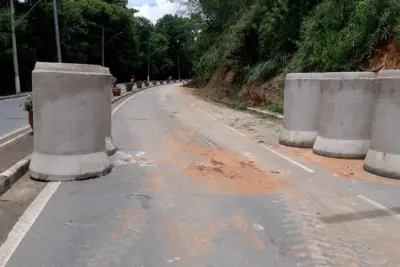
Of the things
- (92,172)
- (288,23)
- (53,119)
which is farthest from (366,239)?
(288,23)

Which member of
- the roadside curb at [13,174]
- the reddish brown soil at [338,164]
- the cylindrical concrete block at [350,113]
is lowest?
the reddish brown soil at [338,164]

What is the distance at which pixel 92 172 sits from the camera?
719cm

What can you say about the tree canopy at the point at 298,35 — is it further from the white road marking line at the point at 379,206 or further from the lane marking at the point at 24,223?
the lane marking at the point at 24,223

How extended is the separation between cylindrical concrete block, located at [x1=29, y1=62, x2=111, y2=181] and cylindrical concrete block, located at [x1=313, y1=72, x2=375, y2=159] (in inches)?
195

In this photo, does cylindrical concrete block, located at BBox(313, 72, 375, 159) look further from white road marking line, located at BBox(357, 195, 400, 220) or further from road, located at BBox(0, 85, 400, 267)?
white road marking line, located at BBox(357, 195, 400, 220)

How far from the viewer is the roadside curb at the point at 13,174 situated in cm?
639

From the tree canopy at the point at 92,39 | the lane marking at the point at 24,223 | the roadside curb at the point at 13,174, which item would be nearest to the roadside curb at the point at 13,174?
the roadside curb at the point at 13,174

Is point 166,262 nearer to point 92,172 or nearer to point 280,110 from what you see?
point 92,172

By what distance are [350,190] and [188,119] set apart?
11.6 meters

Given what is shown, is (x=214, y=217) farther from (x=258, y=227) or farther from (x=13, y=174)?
(x=13, y=174)

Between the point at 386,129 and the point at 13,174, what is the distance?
20.2ft

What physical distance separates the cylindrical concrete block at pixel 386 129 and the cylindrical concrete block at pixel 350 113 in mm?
1092

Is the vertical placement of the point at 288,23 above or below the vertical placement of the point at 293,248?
above

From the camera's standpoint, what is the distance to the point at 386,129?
7.67m
